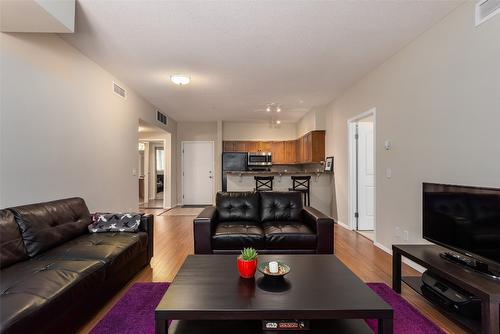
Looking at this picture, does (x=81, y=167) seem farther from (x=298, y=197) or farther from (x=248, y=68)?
(x=298, y=197)

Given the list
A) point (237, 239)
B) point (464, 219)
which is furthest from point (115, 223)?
point (464, 219)

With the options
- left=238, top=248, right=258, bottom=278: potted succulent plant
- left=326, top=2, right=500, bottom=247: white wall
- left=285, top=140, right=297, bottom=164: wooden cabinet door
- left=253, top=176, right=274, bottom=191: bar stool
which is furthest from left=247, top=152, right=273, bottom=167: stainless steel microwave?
left=238, top=248, right=258, bottom=278: potted succulent plant

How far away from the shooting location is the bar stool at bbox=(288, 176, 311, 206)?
5435 mm

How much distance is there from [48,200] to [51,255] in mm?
893

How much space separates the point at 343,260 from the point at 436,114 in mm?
1900

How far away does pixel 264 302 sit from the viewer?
1.36 metres

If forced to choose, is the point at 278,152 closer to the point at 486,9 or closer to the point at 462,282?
the point at 486,9

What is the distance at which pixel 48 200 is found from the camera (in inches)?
102

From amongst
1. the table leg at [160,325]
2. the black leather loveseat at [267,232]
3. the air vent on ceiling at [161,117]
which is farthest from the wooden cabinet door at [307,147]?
the table leg at [160,325]

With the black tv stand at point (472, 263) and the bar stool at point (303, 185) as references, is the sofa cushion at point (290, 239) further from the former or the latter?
the bar stool at point (303, 185)

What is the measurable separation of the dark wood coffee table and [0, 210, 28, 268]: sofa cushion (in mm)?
1246

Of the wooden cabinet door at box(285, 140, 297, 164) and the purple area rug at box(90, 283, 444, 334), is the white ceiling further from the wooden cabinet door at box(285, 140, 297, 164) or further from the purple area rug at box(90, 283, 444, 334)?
the wooden cabinet door at box(285, 140, 297, 164)

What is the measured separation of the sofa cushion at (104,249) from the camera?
1.97 meters

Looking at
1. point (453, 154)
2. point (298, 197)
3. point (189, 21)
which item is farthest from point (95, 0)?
point (453, 154)
